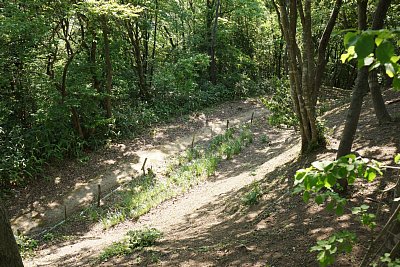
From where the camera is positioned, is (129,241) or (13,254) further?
(129,241)

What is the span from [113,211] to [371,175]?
9.92 m

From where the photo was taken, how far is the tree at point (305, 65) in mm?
6555

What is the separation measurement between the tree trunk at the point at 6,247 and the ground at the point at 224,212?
6.26ft

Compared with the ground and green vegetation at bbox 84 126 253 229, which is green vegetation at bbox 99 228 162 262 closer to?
the ground

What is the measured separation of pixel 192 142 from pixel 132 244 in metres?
9.00

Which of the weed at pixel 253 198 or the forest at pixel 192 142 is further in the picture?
the weed at pixel 253 198

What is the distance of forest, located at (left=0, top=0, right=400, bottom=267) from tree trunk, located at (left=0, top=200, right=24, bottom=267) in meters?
0.01

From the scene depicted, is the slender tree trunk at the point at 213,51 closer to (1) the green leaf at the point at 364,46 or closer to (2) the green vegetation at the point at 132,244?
(2) the green vegetation at the point at 132,244

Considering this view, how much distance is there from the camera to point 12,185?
11750 mm

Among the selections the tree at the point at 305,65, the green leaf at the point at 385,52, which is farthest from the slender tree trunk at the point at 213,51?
the green leaf at the point at 385,52

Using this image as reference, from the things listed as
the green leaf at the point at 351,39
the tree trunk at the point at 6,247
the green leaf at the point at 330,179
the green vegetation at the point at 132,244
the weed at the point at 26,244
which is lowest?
the weed at the point at 26,244

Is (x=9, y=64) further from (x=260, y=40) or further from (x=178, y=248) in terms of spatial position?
(x=260, y=40)

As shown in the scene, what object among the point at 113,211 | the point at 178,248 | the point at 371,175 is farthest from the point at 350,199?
the point at 113,211

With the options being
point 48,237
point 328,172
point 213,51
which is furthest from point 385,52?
point 213,51
